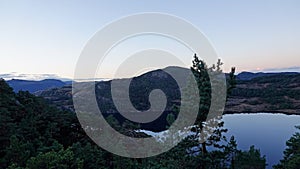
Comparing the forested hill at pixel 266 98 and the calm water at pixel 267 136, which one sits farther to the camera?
the forested hill at pixel 266 98

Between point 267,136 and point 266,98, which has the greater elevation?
point 266,98

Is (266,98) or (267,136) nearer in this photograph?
(267,136)

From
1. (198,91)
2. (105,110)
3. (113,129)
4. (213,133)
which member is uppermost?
(198,91)

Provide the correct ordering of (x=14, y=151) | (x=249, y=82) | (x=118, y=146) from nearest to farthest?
(x=14, y=151), (x=118, y=146), (x=249, y=82)

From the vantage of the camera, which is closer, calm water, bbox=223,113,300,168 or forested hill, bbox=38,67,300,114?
calm water, bbox=223,113,300,168

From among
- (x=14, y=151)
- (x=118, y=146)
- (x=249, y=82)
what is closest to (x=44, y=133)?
(x=118, y=146)

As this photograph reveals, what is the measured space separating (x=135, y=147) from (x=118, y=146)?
2751 mm

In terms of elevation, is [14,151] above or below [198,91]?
below

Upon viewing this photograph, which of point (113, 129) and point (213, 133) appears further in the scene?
point (113, 129)

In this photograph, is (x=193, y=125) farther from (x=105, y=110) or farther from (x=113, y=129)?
(x=105, y=110)

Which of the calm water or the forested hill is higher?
the forested hill

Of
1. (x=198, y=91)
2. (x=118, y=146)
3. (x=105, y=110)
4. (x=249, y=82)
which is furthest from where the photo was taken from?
(x=249, y=82)

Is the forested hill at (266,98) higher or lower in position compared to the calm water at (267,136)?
higher

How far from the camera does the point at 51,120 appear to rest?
2388 cm
